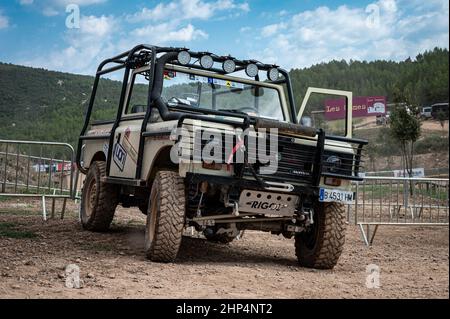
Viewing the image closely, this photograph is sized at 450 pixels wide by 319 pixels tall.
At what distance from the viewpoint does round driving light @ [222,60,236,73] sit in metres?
7.20

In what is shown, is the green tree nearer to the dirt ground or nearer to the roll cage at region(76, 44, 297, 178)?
the dirt ground

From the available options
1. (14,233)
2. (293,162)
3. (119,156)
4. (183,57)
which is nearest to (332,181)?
(293,162)

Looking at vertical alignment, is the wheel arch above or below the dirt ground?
above

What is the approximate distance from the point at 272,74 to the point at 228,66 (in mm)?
693

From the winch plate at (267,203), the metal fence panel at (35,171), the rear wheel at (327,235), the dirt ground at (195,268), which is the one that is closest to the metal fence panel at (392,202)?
the dirt ground at (195,268)

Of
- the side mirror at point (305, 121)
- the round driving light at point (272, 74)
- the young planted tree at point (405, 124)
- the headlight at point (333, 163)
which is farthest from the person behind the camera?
the young planted tree at point (405, 124)

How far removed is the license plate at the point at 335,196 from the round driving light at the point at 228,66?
1.92 m

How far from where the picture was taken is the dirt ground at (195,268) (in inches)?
182

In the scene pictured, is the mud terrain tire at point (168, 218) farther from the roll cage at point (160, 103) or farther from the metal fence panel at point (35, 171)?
the metal fence panel at point (35, 171)

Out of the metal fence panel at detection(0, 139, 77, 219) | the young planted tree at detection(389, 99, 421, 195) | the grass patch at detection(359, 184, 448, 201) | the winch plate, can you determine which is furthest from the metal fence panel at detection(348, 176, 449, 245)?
the young planted tree at detection(389, 99, 421, 195)

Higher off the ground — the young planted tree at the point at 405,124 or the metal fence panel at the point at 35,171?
the young planted tree at the point at 405,124

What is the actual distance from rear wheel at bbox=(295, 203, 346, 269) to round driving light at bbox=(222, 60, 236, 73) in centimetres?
189
